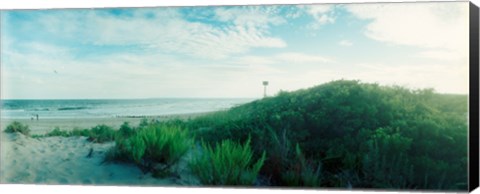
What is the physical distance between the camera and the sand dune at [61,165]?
340 inches

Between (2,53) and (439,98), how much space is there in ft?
17.6

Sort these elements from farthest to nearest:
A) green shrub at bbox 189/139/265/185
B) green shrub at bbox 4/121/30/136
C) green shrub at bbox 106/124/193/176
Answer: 1. green shrub at bbox 4/121/30/136
2. green shrub at bbox 106/124/193/176
3. green shrub at bbox 189/139/265/185

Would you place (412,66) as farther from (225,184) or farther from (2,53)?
(2,53)

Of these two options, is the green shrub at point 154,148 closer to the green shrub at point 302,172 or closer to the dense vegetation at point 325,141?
the dense vegetation at point 325,141

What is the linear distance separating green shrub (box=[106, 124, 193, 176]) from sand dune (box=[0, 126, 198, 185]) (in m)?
0.10

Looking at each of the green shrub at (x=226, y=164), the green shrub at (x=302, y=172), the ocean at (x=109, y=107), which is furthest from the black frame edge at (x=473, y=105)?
the ocean at (x=109, y=107)

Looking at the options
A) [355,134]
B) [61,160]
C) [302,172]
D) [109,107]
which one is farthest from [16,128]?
[355,134]

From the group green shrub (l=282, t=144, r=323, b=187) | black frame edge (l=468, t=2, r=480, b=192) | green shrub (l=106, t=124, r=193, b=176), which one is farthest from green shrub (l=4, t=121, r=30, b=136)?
black frame edge (l=468, t=2, r=480, b=192)

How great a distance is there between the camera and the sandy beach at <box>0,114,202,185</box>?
8.65 m

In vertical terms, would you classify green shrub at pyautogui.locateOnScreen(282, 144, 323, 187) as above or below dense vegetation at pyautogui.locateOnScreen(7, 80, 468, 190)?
below

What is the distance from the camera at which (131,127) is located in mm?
8766

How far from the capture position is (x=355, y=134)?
8141 millimetres

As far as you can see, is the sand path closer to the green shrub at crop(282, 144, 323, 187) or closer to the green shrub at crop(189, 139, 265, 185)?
the green shrub at crop(189, 139, 265, 185)

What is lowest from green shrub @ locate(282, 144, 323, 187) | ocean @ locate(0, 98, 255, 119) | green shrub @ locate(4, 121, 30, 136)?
green shrub @ locate(282, 144, 323, 187)
